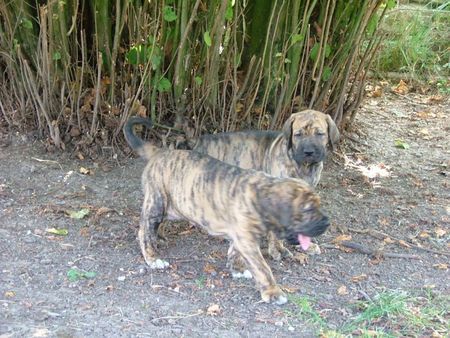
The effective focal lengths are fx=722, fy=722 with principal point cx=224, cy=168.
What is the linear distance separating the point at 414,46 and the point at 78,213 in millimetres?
7165

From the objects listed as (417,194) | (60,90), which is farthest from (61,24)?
(417,194)

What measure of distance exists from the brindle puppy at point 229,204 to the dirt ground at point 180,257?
0.26m

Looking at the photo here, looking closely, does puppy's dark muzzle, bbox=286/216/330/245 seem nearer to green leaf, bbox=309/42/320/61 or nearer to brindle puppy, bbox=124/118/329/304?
brindle puppy, bbox=124/118/329/304

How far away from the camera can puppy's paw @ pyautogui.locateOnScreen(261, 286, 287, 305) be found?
5.20 metres

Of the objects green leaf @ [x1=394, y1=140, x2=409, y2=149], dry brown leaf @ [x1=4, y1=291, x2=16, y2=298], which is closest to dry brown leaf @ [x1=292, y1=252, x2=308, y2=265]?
dry brown leaf @ [x1=4, y1=291, x2=16, y2=298]

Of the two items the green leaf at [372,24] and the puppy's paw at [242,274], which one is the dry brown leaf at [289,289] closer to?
the puppy's paw at [242,274]

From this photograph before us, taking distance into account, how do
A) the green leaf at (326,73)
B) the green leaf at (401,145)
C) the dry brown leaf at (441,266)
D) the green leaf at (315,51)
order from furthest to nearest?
the green leaf at (401,145) → the green leaf at (326,73) → the green leaf at (315,51) → the dry brown leaf at (441,266)

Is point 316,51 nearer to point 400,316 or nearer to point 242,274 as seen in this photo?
point 242,274

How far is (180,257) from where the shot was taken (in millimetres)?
5898

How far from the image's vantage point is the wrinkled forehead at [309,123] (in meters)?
6.09

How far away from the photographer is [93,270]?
219 inches

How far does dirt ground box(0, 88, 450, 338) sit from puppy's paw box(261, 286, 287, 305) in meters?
0.05

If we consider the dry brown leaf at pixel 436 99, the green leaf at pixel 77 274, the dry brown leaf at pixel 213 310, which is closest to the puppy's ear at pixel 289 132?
the dry brown leaf at pixel 213 310

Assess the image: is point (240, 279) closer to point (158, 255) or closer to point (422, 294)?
point (158, 255)
